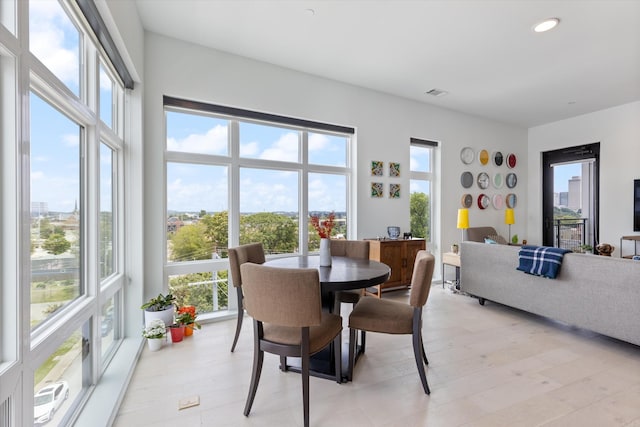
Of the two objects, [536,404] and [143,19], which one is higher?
[143,19]

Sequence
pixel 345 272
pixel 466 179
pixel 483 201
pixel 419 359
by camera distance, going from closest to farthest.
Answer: pixel 419 359
pixel 345 272
pixel 466 179
pixel 483 201

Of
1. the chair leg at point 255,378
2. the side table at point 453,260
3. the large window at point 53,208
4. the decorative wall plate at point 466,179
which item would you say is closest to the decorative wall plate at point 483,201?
the decorative wall plate at point 466,179

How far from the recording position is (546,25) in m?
2.72

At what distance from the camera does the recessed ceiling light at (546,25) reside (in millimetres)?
2654

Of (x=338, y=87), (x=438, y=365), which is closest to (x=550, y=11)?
(x=338, y=87)

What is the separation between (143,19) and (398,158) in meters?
3.54

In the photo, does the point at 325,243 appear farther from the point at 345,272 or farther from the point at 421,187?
the point at 421,187

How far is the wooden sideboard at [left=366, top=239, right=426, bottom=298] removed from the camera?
12.9 ft

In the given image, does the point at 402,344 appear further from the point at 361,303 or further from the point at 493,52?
the point at 493,52

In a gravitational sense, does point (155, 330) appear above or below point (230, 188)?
below

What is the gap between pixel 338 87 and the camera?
404 cm

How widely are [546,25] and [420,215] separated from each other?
9.43 ft

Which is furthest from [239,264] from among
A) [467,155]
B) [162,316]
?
[467,155]

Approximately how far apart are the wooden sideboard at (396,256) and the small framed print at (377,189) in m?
0.74
